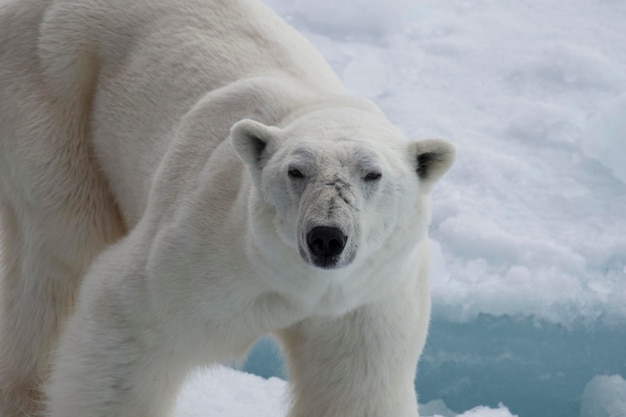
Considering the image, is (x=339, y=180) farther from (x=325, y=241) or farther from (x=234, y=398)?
(x=234, y=398)

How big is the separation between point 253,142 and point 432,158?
1.50 feet

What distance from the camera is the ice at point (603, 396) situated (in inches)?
193

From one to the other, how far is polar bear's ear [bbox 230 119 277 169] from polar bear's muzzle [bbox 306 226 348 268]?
14.8 inches

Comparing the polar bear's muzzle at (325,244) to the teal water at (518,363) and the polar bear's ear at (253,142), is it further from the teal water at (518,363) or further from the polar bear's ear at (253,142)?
the teal water at (518,363)

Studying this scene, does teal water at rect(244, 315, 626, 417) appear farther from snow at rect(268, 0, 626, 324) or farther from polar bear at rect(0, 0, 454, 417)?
polar bear at rect(0, 0, 454, 417)

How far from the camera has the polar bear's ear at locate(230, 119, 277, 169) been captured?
252 cm

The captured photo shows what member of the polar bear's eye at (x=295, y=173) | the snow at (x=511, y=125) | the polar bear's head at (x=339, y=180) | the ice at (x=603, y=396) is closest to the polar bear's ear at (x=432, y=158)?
the polar bear's head at (x=339, y=180)

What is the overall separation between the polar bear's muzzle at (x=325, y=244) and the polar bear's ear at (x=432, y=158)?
17.4 inches

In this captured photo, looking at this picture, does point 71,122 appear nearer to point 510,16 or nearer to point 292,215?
point 292,215

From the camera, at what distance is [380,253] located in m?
2.51

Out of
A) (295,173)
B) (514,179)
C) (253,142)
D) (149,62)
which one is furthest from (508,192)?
(295,173)

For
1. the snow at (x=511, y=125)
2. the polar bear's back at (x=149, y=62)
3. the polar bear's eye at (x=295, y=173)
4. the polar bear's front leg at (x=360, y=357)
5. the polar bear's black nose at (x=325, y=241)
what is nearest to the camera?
the polar bear's black nose at (x=325, y=241)

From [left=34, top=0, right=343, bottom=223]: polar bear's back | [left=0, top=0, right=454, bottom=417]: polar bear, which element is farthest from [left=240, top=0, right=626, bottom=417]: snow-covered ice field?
[left=34, top=0, right=343, bottom=223]: polar bear's back

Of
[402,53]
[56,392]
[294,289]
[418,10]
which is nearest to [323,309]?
[294,289]
